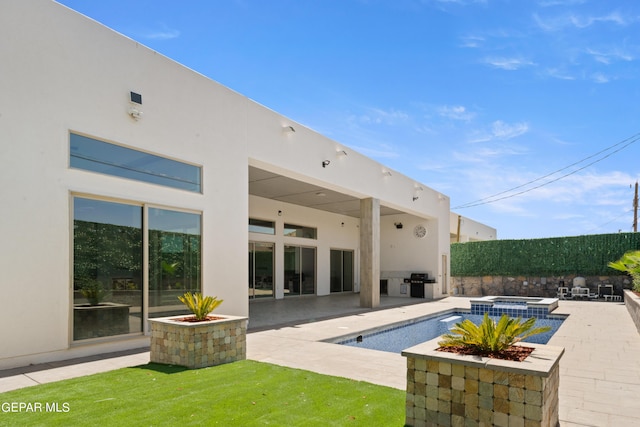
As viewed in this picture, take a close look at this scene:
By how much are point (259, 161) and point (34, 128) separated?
4944 millimetres

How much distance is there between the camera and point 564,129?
52.0 ft

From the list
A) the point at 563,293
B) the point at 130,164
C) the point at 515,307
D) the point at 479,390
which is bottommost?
the point at 563,293

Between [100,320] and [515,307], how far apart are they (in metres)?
13.1

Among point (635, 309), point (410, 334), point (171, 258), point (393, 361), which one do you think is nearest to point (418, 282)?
point (410, 334)

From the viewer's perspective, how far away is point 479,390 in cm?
306

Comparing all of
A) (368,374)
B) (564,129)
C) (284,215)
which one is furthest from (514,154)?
(368,374)

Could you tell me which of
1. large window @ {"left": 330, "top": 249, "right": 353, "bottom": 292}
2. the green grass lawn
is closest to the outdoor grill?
large window @ {"left": 330, "top": 249, "right": 353, "bottom": 292}

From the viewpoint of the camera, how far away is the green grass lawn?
12.0 feet

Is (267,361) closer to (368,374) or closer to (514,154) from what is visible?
(368,374)

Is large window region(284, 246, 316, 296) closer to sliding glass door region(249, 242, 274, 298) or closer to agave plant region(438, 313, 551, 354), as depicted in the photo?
sliding glass door region(249, 242, 274, 298)

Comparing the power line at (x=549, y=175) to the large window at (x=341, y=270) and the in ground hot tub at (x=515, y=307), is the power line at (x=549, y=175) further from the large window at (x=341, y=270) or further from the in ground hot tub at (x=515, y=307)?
the large window at (x=341, y=270)

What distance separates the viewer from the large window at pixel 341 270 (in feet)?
69.2

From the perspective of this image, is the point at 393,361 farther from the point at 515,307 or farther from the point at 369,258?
the point at 515,307

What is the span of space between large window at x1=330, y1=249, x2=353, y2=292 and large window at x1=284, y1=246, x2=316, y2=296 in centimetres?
182
